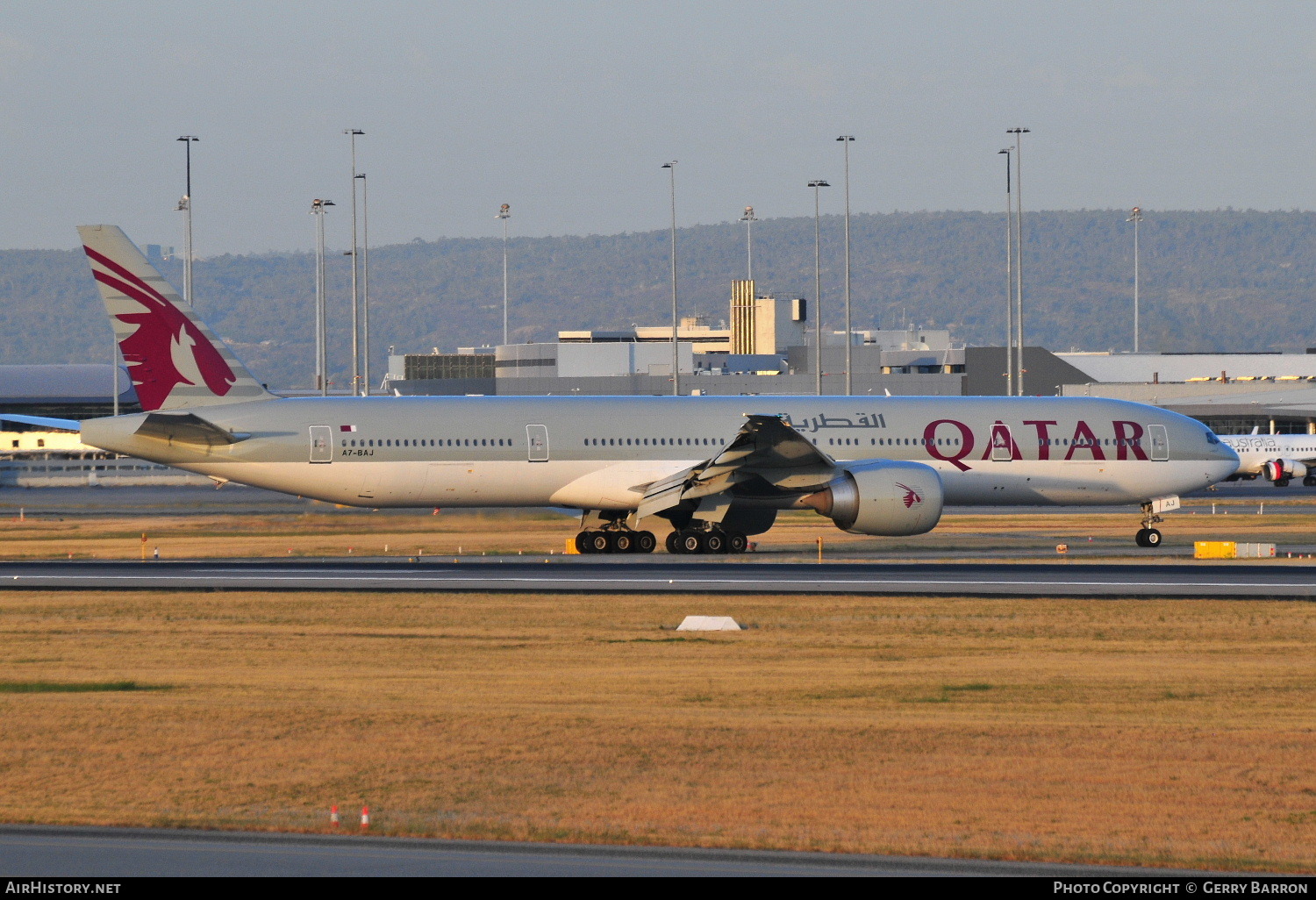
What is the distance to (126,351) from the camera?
37.8m

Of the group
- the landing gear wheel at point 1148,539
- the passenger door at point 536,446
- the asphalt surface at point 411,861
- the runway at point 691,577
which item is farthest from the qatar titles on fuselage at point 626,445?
the asphalt surface at point 411,861

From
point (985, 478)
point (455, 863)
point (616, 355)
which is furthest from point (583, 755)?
point (616, 355)

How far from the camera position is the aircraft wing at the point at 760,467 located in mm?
36781

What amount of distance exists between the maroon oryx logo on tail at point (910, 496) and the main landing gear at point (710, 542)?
13.6 ft

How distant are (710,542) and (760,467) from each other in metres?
2.28

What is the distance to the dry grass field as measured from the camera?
14.5 metres

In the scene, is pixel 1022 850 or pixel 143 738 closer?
pixel 1022 850

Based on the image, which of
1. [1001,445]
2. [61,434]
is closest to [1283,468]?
[1001,445]

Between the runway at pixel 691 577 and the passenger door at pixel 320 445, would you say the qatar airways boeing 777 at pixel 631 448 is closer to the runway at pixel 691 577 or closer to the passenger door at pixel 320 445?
the passenger door at pixel 320 445

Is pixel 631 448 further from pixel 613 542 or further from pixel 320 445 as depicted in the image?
pixel 320 445

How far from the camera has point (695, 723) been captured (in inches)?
729

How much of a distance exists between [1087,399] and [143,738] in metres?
31.6

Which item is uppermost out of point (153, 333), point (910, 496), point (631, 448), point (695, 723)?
point (153, 333)
